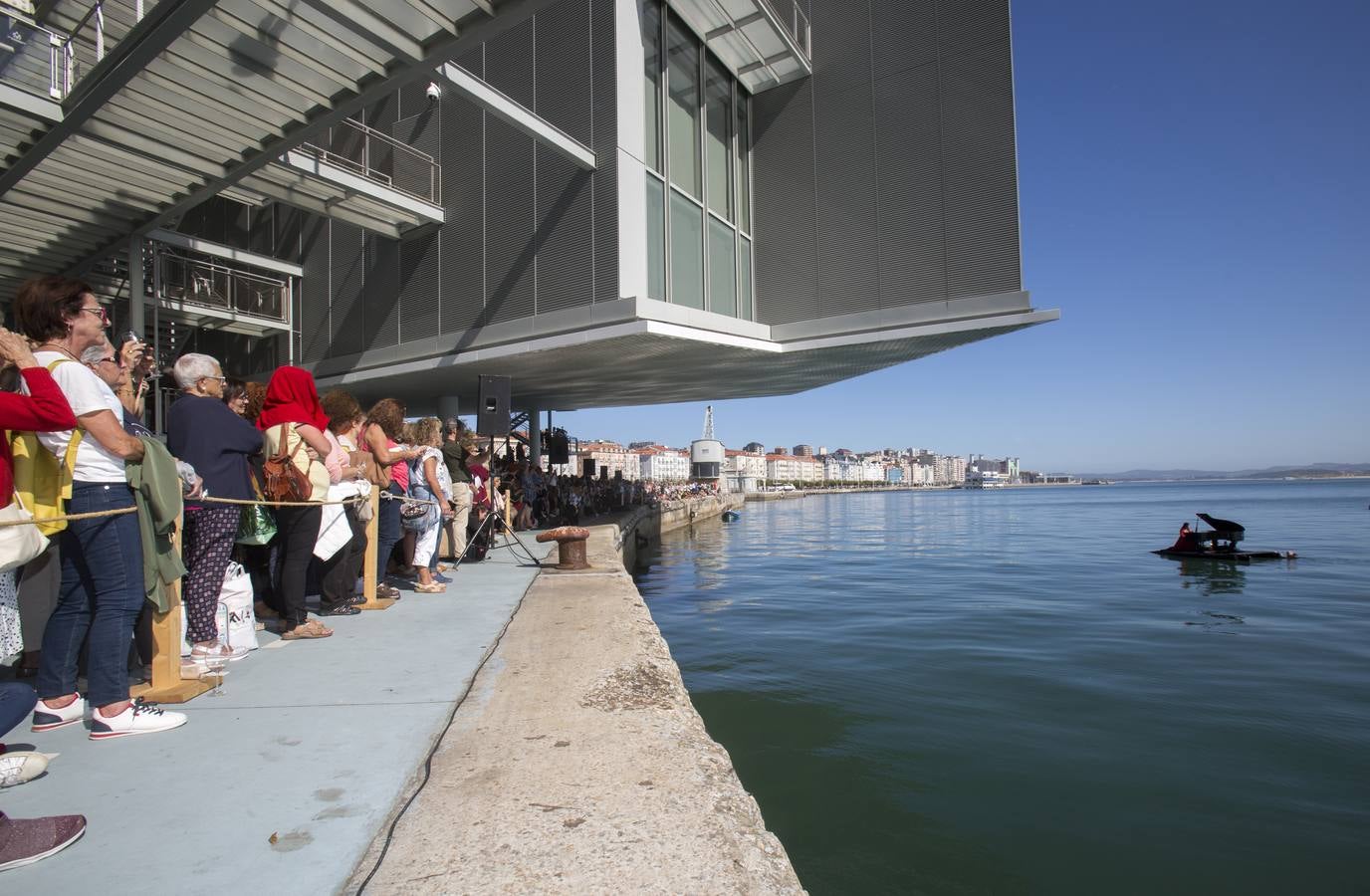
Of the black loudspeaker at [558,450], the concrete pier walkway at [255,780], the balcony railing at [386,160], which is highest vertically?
the balcony railing at [386,160]

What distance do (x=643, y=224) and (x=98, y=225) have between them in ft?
27.3

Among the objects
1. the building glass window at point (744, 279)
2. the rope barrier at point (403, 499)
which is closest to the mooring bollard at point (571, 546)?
the rope barrier at point (403, 499)

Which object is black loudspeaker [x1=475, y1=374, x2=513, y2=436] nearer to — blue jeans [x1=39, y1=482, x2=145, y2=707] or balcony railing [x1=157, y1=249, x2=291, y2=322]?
blue jeans [x1=39, y1=482, x2=145, y2=707]

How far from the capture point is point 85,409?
98.2 inches

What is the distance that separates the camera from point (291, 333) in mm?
17609

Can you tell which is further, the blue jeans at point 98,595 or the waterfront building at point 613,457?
the waterfront building at point 613,457

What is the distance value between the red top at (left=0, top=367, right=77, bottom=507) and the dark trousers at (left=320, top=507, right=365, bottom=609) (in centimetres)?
274

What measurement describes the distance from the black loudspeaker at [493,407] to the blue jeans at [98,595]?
647cm

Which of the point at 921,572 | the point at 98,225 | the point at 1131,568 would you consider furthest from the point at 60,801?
the point at 1131,568

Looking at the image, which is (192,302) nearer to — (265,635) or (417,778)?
(265,635)

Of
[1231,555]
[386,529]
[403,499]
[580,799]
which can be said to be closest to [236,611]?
[386,529]

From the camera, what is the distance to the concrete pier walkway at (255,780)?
1.75 m

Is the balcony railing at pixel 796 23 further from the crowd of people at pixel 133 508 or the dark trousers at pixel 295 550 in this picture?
the dark trousers at pixel 295 550

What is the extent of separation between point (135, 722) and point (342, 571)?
2506 mm
